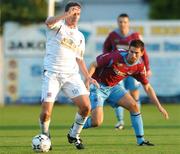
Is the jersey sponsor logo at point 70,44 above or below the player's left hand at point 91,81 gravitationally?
above

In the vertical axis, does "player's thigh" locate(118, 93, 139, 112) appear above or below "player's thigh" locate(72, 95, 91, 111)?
Answer: below

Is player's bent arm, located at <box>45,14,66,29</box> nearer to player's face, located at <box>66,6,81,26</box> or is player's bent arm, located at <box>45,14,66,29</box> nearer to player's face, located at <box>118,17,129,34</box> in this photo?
player's face, located at <box>66,6,81,26</box>

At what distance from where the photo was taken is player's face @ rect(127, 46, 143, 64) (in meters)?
11.9

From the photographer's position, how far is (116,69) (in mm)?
12516

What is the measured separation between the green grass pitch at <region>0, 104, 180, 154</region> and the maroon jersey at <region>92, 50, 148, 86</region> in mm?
1108

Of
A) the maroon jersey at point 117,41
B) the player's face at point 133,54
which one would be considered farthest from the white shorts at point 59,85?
the maroon jersey at point 117,41

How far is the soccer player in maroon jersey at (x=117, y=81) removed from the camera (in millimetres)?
12159

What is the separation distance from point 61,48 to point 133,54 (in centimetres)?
124

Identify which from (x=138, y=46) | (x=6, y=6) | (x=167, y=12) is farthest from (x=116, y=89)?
(x=167, y=12)

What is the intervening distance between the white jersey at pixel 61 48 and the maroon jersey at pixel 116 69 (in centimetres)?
95

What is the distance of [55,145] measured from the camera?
12.4m

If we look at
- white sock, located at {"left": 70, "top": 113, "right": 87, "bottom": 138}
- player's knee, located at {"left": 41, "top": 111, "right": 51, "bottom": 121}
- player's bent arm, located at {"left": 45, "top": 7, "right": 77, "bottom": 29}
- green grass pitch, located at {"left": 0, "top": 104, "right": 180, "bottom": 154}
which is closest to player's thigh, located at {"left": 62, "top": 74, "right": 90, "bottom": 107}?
white sock, located at {"left": 70, "top": 113, "right": 87, "bottom": 138}

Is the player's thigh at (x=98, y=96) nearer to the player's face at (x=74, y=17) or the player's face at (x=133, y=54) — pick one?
the player's face at (x=133, y=54)

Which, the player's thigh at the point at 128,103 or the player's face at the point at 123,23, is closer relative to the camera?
the player's thigh at the point at 128,103
